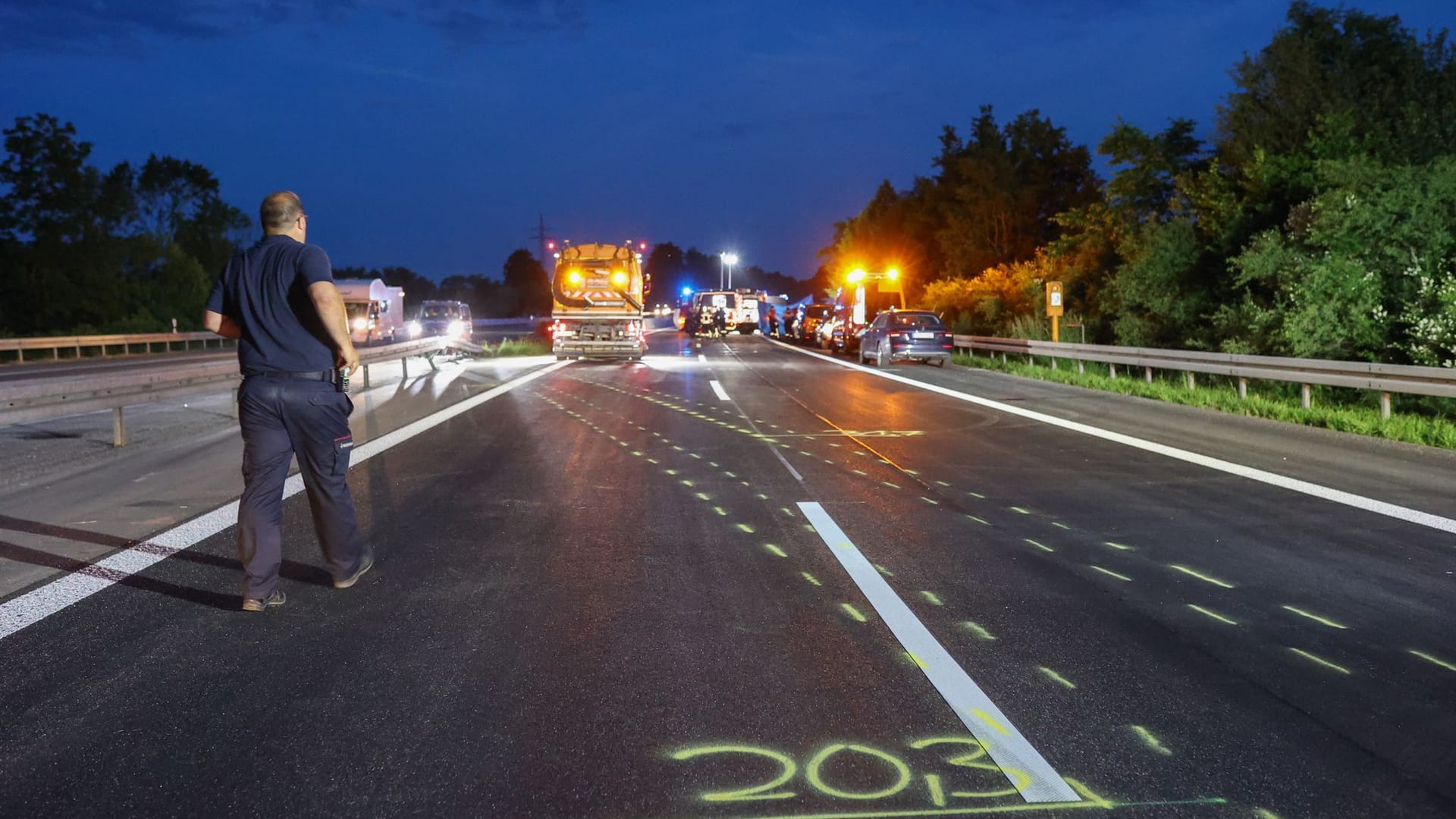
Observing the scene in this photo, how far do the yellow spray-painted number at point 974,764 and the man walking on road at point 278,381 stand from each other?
3.29 m

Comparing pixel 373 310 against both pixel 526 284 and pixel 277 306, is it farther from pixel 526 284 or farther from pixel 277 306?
pixel 526 284

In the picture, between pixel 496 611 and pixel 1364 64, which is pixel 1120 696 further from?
pixel 1364 64

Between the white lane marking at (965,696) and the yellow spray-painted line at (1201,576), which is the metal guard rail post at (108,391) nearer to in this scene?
the white lane marking at (965,696)

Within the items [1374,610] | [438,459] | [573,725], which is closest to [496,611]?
[573,725]

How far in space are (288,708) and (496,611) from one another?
1.44m

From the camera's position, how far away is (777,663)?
481cm

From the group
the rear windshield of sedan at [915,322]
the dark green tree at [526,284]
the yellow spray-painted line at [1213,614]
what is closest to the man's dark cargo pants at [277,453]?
the yellow spray-painted line at [1213,614]

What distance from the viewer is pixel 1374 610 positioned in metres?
5.56

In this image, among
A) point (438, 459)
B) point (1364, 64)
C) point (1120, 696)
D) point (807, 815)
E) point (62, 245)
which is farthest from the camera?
point (62, 245)

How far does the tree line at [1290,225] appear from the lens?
17734mm

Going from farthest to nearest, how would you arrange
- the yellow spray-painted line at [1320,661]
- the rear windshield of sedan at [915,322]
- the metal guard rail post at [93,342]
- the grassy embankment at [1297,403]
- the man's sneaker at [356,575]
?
the metal guard rail post at [93,342] → the rear windshield of sedan at [915,322] → the grassy embankment at [1297,403] → the man's sneaker at [356,575] → the yellow spray-painted line at [1320,661]

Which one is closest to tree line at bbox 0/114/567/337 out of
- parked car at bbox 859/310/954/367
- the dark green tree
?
parked car at bbox 859/310/954/367

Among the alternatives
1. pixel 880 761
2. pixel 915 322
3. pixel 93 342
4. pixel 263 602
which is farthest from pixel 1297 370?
pixel 93 342

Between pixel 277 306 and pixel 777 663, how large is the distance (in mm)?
3088
